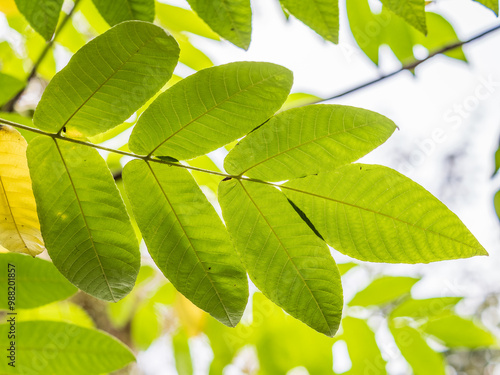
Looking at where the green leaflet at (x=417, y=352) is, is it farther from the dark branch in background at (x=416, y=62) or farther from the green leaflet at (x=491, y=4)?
the green leaflet at (x=491, y=4)

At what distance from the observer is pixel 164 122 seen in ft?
2.39

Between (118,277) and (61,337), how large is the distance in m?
0.45

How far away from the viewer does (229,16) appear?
85cm

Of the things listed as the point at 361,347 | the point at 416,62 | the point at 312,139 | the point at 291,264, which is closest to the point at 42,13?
the point at 312,139

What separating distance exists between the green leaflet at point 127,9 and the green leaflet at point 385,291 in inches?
48.3

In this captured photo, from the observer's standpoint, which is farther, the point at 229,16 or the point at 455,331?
the point at 455,331

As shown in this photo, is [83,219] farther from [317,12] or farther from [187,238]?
[317,12]

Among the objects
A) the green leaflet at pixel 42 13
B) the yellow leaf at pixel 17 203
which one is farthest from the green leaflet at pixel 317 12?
the yellow leaf at pixel 17 203

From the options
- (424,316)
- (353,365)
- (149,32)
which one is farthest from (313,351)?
(149,32)

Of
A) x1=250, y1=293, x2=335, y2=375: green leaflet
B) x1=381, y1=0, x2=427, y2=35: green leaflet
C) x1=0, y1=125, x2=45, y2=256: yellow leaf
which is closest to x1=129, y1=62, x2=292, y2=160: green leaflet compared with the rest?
x1=0, y1=125, x2=45, y2=256: yellow leaf

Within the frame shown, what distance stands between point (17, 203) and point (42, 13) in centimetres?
38

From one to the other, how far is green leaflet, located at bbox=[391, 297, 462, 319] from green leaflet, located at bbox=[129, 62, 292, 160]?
1150mm

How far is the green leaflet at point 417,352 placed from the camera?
1396mm

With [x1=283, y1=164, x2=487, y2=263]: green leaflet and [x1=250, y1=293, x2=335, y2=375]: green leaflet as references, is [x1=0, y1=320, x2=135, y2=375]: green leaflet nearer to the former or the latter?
[x1=250, y1=293, x2=335, y2=375]: green leaflet
